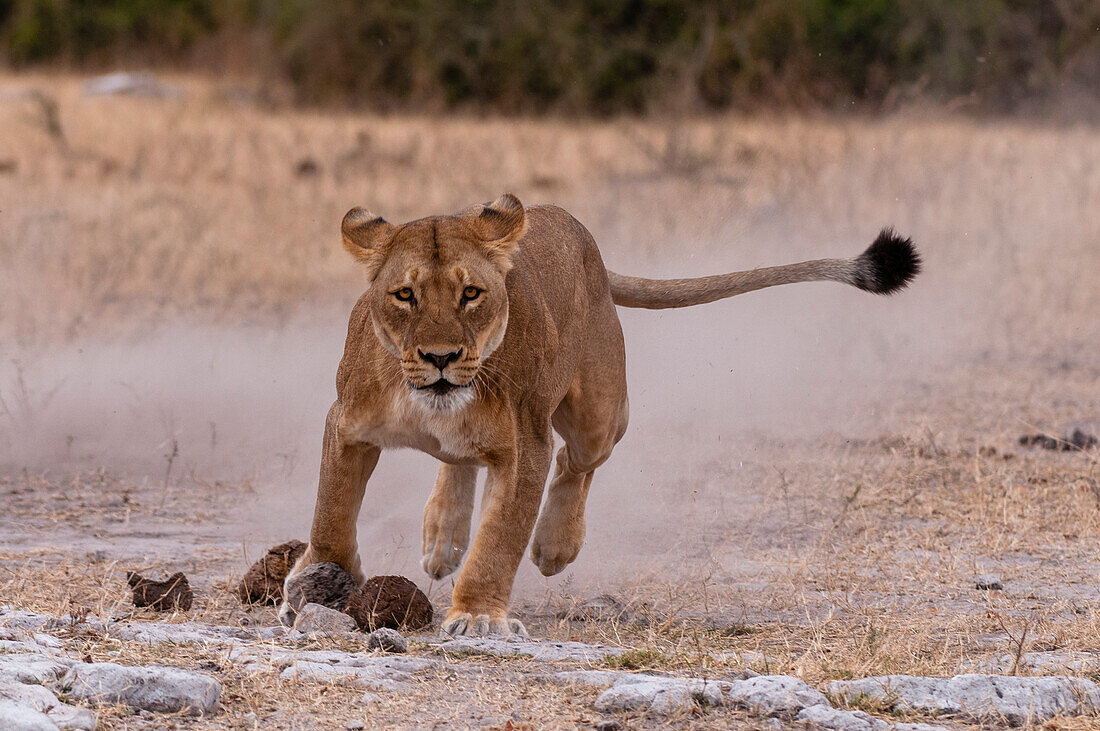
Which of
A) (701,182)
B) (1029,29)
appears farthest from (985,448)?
(1029,29)

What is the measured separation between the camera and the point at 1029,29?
1797cm

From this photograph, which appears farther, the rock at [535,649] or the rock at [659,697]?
the rock at [535,649]

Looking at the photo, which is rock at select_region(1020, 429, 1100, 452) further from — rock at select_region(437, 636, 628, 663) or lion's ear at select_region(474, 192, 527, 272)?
rock at select_region(437, 636, 628, 663)

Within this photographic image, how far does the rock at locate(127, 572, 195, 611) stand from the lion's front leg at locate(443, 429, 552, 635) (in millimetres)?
842

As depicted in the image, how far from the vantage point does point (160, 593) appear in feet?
14.4

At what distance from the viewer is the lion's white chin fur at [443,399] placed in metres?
3.98

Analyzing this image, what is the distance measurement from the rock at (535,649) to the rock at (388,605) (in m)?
0.32

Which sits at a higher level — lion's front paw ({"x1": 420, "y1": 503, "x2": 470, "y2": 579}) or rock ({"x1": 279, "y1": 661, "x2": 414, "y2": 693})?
lion's front paw ({"x1": 420, "y1": 503, "x2": 470, "y2": 579})

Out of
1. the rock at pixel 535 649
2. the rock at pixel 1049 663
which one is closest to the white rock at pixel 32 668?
the rock at pixel 535 649

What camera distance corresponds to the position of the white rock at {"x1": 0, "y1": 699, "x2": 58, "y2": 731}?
2820 millimetres

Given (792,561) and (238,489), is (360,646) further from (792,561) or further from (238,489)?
(238,489)

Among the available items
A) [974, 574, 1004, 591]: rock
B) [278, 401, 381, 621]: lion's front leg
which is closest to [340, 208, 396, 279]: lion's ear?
[278, 401, 381, 621]: lion's front leg

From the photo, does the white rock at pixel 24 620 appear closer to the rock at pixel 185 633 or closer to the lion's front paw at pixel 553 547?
the rock at pixel 185 633

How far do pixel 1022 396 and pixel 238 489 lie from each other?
4.34m
